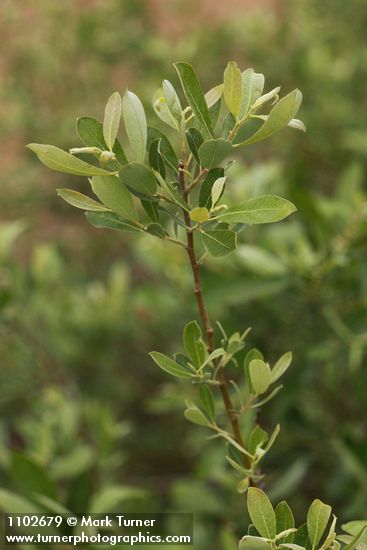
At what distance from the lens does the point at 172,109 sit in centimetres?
47

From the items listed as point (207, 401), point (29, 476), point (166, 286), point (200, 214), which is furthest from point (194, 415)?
point (166, 286)

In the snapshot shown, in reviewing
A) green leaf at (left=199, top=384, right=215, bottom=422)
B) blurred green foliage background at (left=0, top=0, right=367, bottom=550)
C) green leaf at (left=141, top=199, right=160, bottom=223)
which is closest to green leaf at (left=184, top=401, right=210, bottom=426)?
green leaf at (left=199, top=384, right=215, bottom=422)

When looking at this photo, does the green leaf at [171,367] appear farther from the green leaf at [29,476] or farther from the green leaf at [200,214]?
the green leaf at [29,476]

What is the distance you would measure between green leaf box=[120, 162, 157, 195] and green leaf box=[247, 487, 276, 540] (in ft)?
0.59

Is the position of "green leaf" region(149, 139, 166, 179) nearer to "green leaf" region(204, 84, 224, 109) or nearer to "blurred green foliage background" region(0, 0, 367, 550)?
"green leaf" region(204, 84, 224, 109)

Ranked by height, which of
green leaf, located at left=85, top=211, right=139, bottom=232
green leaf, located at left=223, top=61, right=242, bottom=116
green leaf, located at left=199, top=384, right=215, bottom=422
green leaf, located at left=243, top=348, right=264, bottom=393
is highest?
green leaf, located at left=223, top=61, right=242, bottom=116

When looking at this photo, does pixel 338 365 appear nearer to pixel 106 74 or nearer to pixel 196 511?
pixel 196 511

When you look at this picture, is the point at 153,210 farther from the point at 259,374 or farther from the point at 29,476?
the point at 29,476

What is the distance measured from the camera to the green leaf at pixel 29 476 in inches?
31.7

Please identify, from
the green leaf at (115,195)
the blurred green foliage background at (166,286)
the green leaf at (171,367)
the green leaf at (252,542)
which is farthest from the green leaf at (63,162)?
the blurred green foliage background at (166,286)

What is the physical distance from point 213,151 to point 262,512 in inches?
8.1

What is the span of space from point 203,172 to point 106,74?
53.7 inches

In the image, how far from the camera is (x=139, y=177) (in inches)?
17.9

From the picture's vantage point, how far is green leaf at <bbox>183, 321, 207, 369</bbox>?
50 centimetres
